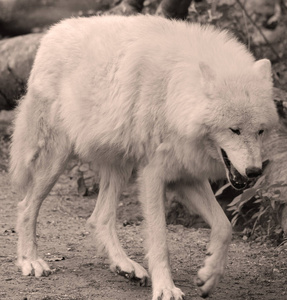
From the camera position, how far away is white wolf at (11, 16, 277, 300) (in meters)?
4.32

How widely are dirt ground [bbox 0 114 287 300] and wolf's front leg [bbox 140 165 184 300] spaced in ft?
0.66

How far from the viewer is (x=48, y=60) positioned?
17.7 ft

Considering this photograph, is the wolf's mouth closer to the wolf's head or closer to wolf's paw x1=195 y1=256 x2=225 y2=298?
the wolf's head

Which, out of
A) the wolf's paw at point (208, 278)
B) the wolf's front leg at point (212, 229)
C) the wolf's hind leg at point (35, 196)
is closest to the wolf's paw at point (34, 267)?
the wolf's hind leg at point (35, 196)

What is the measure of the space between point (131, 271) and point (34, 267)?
72cm

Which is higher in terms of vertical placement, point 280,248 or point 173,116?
point 173,116

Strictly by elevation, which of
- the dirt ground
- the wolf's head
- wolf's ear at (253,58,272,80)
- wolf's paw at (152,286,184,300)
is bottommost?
the dirt ground

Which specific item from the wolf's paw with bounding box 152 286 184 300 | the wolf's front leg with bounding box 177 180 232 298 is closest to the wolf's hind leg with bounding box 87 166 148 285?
the wolf's front leg with bounding box 177 180 232 298

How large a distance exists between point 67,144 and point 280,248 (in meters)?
1.99

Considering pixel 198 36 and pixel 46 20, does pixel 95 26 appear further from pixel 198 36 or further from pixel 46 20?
pixel 46 20

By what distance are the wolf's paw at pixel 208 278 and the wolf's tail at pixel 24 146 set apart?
69.0 inches

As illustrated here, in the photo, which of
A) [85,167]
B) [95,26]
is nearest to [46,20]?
[85,167]

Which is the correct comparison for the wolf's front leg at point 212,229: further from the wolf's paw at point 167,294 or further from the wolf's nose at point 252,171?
the wolf's nose at point 252,171

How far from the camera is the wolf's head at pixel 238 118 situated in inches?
166
